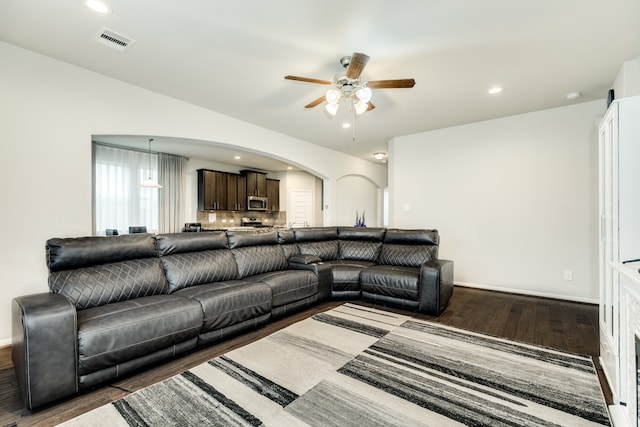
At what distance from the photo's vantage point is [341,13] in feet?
6.71

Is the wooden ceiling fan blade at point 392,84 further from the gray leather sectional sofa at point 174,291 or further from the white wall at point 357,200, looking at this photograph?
the white wall at point 357,200

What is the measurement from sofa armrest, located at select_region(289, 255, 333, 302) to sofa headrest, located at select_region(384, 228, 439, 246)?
1248 millimetres

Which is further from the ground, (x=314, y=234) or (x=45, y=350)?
(x=314, y=234)

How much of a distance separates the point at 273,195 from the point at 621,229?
7.47 metres

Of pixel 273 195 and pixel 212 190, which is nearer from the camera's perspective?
pixel 212 190

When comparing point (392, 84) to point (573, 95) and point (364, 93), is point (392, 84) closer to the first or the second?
point (364, 93)

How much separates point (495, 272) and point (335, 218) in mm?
3243

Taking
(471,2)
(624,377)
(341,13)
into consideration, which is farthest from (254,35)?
(624,377)

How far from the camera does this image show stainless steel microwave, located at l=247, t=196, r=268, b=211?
7.84 metres

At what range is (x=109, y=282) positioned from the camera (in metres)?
2.41

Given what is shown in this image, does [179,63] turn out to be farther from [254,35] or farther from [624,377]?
[624,377]

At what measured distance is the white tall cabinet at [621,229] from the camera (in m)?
1.64

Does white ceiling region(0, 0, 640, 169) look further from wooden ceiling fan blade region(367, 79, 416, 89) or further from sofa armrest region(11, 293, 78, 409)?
sofa armrest region(11, 293, 78, 409)

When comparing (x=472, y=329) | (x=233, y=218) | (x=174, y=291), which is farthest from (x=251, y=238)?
(x=233, y=218)
